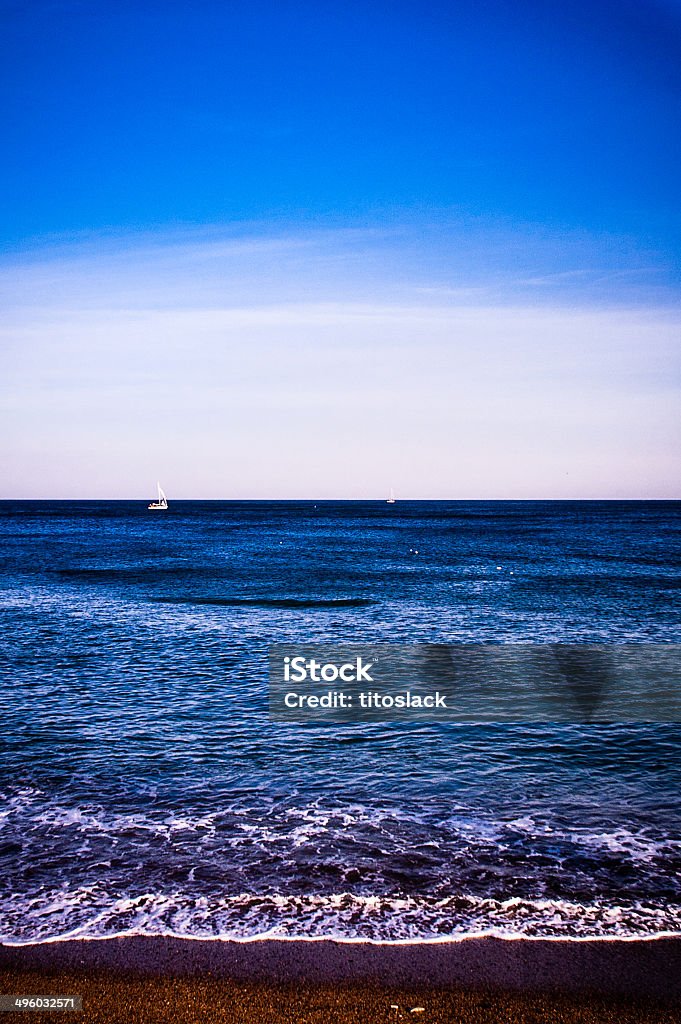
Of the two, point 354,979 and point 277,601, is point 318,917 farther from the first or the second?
point 277,601

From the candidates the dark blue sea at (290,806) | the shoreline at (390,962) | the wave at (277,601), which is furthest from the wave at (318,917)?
the wave at (277,601)

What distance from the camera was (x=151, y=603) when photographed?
101ft

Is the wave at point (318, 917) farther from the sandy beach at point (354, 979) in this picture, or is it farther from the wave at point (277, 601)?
the wave at point (277, 601)

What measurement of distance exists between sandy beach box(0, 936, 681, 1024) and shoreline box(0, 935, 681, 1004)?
0.01 m

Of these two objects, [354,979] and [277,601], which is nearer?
[354,979]

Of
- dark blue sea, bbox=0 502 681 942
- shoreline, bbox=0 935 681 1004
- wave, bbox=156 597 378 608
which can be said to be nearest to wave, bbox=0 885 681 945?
dark blue sea, bbox=0 502 681 942

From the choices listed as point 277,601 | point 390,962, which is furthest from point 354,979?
point 277,601

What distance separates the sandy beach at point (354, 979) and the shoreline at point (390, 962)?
0.5 inches

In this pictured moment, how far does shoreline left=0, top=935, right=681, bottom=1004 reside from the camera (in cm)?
641

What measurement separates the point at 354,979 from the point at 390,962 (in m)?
0.45

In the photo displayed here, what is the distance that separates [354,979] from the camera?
643cm

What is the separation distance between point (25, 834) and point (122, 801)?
1550mm

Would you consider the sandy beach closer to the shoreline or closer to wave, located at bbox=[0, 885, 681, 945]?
the shoreline

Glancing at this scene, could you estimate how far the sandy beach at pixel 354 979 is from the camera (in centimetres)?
602
